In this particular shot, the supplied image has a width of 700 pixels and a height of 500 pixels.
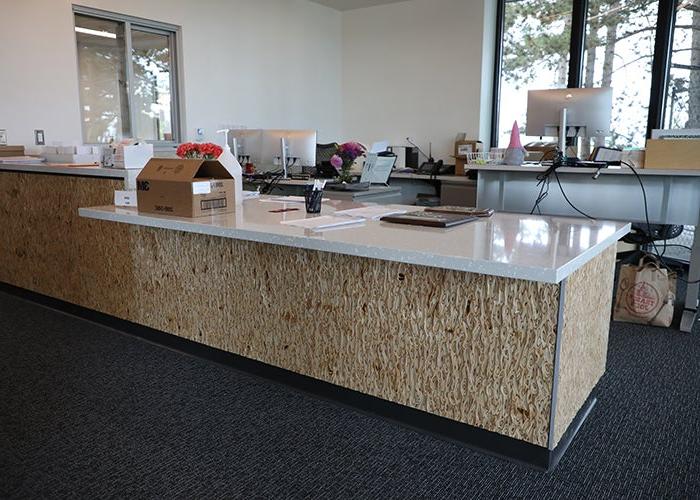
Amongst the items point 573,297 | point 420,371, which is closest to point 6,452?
point 420,371

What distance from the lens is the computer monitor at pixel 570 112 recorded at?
380 centimetres

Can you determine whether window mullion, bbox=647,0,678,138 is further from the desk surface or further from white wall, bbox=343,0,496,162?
the desk surface

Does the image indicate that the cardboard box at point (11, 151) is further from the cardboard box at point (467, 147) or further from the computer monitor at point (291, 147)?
the cardboard box at point (467, 147)

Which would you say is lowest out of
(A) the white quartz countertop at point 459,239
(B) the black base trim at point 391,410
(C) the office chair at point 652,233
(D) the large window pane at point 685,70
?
(B) the black base trim at point 391,410

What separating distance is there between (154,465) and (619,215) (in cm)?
304

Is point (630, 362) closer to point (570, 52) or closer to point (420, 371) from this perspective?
point (420, 371)

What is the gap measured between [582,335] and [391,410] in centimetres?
75

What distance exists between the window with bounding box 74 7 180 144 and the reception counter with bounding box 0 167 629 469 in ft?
7.93

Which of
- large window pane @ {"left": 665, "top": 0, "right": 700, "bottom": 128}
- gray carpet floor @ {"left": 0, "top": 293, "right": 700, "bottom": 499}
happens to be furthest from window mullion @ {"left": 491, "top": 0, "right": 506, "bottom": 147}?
gray carpet floor @ {"left": 0, "top": 293, "right": 700, "bottom": 499}

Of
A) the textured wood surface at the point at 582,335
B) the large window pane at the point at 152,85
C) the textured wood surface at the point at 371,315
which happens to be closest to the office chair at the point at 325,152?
the large window pane at the point at 152,85

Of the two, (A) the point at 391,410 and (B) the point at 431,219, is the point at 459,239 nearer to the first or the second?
(B) the point at 431,219

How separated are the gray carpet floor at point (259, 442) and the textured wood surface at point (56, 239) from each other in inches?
24.3

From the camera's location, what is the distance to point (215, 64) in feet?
19.0

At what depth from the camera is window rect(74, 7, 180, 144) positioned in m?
4.95
